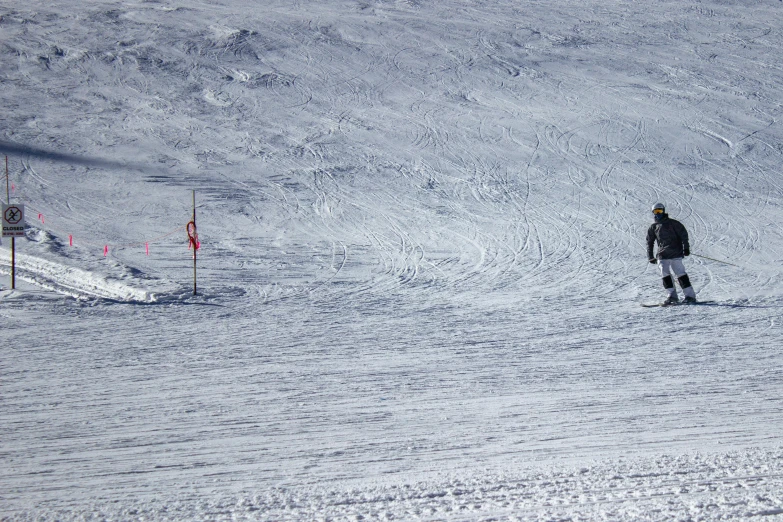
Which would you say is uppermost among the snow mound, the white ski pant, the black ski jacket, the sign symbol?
the sign symbol

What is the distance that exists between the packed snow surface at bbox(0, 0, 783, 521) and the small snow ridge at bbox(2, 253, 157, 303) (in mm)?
89

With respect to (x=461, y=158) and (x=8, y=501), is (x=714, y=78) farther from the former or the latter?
(x=8, y=501)

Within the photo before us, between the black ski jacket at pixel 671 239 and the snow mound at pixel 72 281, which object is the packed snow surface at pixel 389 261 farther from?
the black ski jacket at pixel 671 239

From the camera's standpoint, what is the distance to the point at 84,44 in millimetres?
30594

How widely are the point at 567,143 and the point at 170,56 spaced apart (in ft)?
49.0

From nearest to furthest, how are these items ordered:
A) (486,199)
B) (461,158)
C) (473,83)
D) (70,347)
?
(70,347), (486,199), (461,158), (473,83)

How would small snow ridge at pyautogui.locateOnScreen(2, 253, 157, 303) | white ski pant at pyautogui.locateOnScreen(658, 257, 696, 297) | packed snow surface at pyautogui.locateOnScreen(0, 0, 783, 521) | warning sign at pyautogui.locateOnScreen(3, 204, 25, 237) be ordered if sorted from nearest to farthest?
packed snow surface at pyautogui.locateOnScreen(0, 0, 783, 521) → white ski pant at pyautogui.locateOnScreen(658, 257, 696, 297) → small snow ridge at pyautogui.locateOnScreen(2, 253, 157, 303) → warning sign at pyautogui.locateOnScreen(3, 204, 25, 237)

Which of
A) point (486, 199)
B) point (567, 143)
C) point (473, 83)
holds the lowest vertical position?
point (486, 199)

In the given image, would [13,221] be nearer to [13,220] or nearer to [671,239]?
[13,220]

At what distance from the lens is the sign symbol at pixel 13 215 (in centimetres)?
1206

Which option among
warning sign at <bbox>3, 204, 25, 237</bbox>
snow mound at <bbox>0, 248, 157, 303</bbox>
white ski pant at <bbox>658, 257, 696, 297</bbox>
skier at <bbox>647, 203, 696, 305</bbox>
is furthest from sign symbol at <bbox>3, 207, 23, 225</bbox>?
white ski pant at <bbox>658, 257, 696, 297</bbox>

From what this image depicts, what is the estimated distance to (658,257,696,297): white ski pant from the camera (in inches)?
433

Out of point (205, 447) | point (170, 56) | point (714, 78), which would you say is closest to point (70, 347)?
point (205, 447)

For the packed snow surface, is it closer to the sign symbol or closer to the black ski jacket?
the black ski jacket
